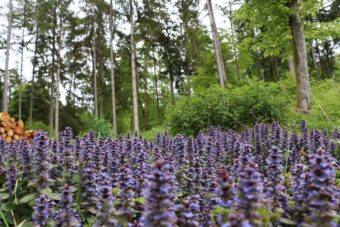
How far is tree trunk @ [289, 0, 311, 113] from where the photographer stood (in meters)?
11.5

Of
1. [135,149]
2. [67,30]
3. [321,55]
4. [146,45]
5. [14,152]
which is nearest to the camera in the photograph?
[135,149]

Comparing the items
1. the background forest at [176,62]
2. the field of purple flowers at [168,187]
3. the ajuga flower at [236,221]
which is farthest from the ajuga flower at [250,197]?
the background forest at [176,62]

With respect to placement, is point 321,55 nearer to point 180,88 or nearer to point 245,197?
point 180,88

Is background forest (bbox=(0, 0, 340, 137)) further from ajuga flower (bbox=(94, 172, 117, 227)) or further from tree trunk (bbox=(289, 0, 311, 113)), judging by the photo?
ajuga flower (bbox=(94, 172, 117, 227))

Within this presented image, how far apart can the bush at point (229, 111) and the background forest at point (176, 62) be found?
31 mm

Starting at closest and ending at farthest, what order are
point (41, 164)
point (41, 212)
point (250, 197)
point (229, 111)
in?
point (250, 197)
point (41, 212)
point (41, 164)
point (229, 111)

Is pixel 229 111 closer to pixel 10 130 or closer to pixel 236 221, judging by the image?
pixel 10 130

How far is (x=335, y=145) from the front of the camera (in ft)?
14.8

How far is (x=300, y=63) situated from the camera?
38.4 ft

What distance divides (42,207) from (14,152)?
2.56 metres

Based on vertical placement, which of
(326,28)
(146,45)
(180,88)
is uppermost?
(146,45)

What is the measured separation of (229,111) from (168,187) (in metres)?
9.49

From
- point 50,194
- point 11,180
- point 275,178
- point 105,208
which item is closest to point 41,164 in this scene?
point 50,194

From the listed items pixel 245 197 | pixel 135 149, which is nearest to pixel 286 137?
pixel 135 149
